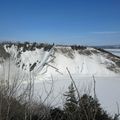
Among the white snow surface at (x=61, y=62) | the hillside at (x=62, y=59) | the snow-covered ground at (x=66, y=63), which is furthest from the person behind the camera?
the hillside at (x=62, y=59)

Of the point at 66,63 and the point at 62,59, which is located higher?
the point at 62,59

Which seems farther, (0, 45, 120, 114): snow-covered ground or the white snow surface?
the white snow surface

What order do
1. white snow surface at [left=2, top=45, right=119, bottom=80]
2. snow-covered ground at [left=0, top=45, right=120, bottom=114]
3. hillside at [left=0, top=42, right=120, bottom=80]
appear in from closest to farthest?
snow-covered ground at [left=0, top=45, right=120, bottom=114], white snow surface at [left=2, top=45, right=119, bottom=80], hillside at [left=0, top=42, right=120, bottom=80]

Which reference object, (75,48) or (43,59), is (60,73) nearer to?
(43,59)

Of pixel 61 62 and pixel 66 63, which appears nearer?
pixel 61 62

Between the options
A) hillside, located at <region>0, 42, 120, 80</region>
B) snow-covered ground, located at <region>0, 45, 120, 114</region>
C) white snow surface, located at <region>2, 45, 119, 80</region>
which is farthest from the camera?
hillside, located at <region>0, 42, 120, 80</region>

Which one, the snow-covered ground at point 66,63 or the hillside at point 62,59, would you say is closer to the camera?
the snow-covered ground at point 66,63

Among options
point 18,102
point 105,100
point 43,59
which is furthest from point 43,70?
point 18,102

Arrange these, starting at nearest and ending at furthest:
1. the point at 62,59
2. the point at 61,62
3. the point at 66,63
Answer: the point at 61,62 → the point at 66,63 → the point at 62,59

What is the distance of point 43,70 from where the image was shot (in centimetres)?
2705

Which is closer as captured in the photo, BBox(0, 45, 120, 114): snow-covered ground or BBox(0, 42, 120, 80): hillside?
BBox(0, 45, 120, 114): snow-covered ground

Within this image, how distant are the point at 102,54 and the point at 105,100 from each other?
56.4ft

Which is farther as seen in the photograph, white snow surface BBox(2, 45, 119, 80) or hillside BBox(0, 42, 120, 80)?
hillside BBox(0, 42, 120, 80)

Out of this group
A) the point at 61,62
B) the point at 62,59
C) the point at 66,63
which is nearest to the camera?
the point at 61,62
